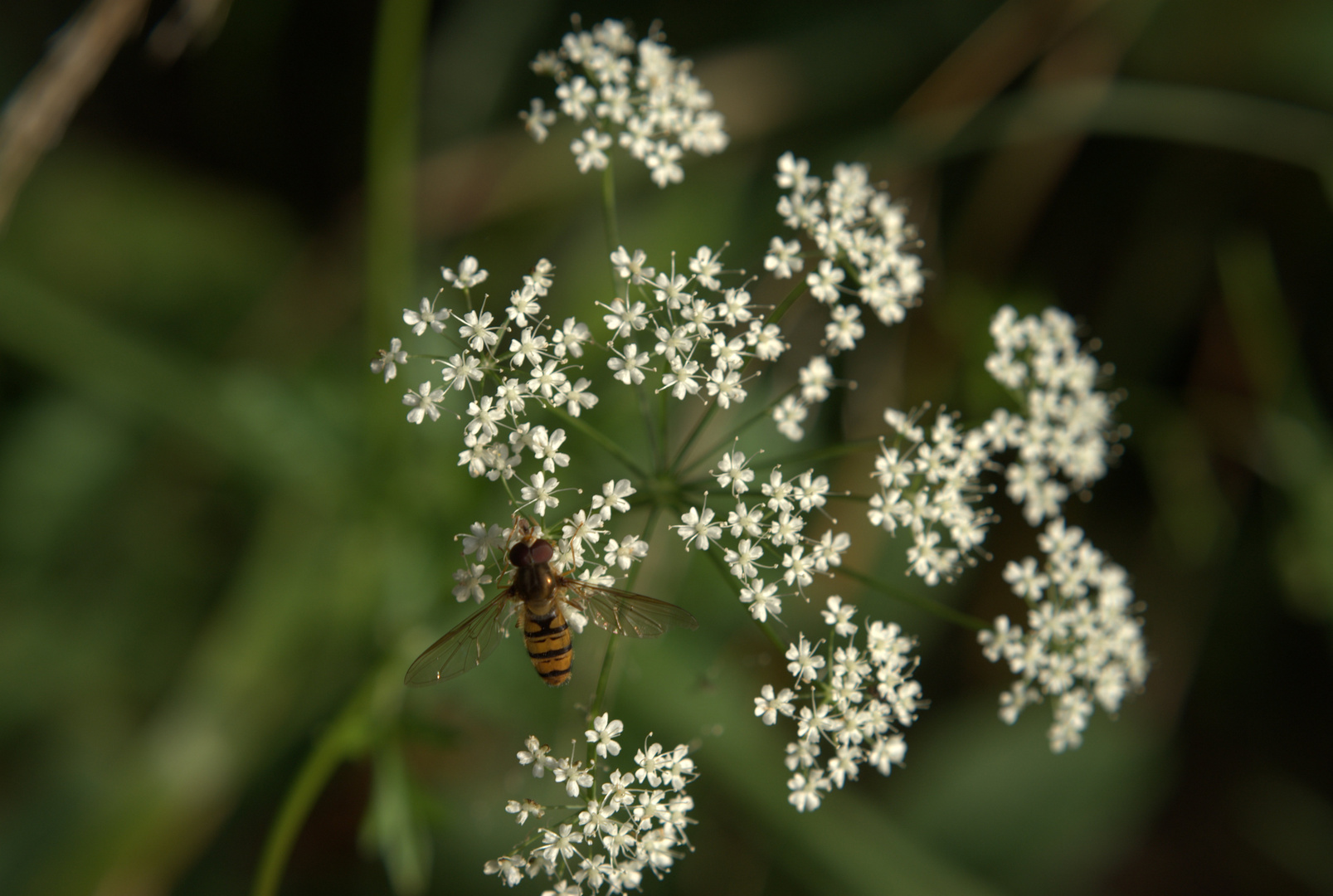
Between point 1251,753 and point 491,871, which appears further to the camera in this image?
point 1251,753

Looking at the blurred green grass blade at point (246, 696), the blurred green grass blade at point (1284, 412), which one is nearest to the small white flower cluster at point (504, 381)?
the blurred green grass blade at point (246, 696)

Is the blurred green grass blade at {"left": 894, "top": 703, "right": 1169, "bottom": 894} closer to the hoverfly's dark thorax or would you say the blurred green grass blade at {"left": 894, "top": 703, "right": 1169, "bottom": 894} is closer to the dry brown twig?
the hoverfly's dark thorax

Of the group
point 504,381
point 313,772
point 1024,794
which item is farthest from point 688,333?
point 1024,794

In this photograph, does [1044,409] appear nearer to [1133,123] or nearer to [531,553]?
[1133,123]

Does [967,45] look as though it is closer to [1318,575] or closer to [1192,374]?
[1192,374]

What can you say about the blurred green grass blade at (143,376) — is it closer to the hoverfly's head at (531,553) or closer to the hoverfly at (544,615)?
the hoverfly at (544,615)

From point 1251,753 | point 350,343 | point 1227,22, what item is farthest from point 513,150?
point 1251,753

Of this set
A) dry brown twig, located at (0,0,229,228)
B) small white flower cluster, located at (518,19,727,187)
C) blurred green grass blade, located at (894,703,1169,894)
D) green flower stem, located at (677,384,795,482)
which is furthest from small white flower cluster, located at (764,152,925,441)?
blurred green grass blade, located at (894,703,1169,894)

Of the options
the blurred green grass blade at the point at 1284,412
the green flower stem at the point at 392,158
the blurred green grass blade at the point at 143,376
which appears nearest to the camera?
the green flower stem at the point at 392,158
